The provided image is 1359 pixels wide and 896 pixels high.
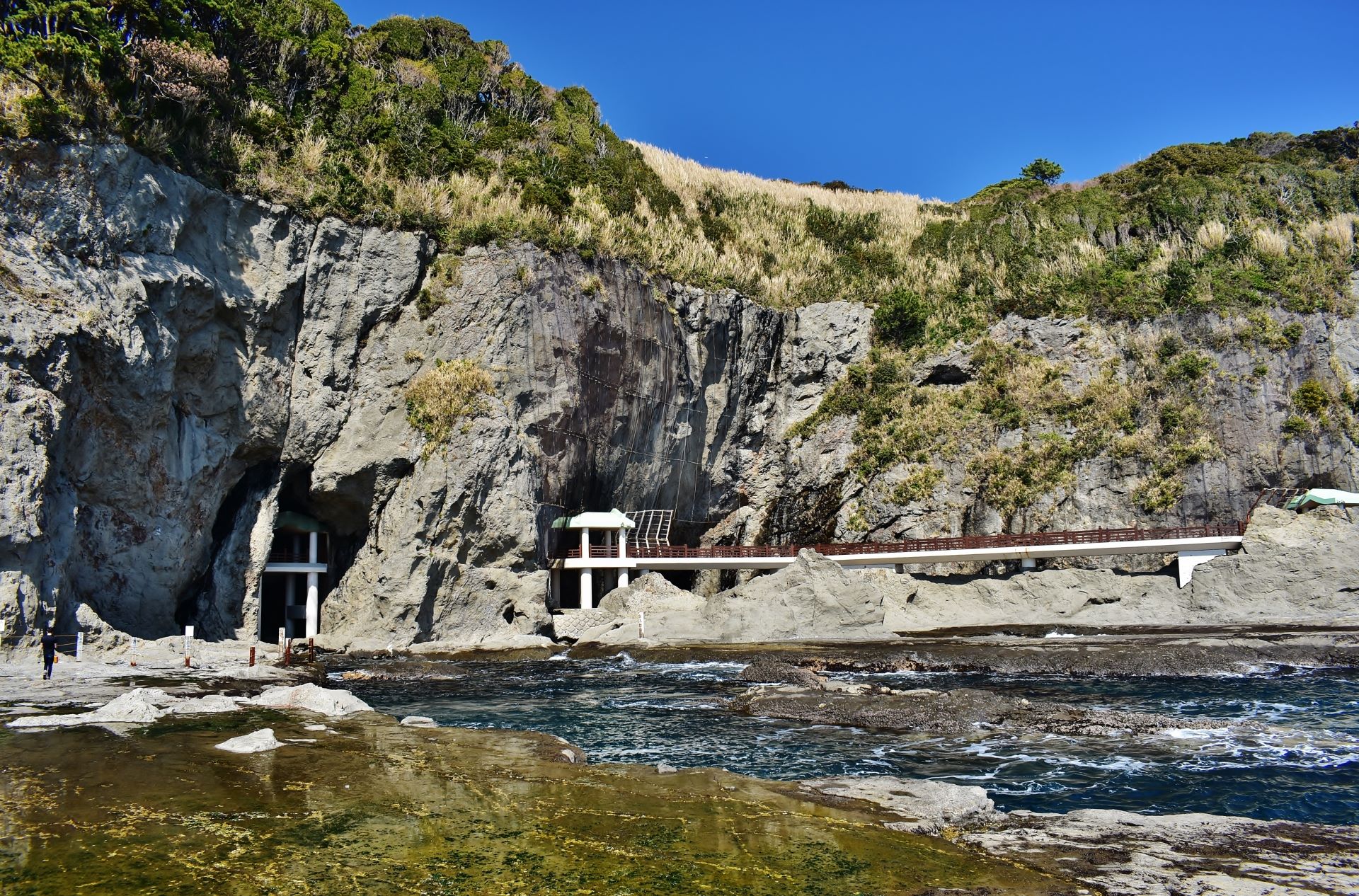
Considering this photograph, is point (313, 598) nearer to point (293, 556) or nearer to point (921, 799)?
point (293, 556)

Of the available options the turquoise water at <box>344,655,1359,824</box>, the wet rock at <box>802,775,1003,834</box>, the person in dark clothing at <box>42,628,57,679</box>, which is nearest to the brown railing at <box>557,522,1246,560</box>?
the turquoise water at <box>344,655,1359,824</box>

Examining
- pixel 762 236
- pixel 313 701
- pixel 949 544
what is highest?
pixel 762 236

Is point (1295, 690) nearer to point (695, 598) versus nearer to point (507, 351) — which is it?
point (695, 598)

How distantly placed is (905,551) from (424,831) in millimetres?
35237

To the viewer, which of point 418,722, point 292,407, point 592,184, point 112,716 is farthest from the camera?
A: point 592,184

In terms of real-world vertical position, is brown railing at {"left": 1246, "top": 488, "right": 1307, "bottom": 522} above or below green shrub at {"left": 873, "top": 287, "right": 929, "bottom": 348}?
below

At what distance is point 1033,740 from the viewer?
15.4 m

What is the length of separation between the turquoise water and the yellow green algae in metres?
3.34

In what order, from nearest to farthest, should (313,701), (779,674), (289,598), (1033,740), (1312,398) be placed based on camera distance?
(1033,740) → (313,701) → (779,674) → (289,598) → (1312,398)

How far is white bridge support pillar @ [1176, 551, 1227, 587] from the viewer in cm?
3706

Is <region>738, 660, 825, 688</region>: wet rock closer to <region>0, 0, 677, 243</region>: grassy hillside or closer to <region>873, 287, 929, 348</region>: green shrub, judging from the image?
<region>0, 0, 677, 243</region>: grassy hillside

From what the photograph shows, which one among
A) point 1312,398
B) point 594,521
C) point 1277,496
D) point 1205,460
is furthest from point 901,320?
point 594,521

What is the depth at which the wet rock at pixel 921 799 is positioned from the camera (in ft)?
31.7

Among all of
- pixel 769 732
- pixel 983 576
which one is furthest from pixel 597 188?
pixel 769 732
